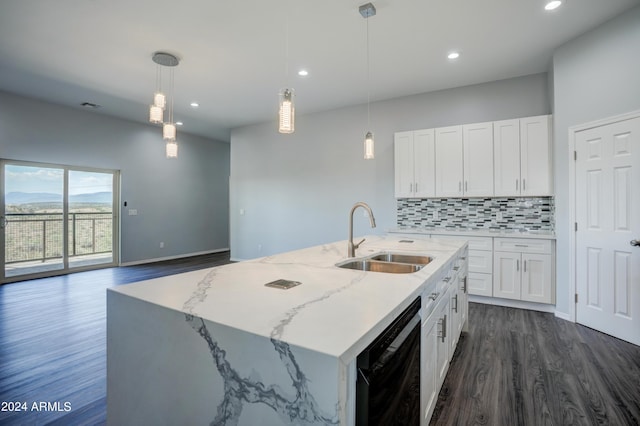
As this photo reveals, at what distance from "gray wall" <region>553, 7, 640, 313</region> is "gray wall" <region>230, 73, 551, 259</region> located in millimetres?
→ 678

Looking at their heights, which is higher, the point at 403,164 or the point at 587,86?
the point at 587,86

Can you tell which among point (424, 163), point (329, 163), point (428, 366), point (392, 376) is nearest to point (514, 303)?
point (424, 163)

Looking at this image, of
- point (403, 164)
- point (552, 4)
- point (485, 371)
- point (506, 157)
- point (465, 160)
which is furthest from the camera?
point (403, 164)

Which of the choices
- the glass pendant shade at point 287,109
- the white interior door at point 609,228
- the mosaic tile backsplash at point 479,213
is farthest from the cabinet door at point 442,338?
the mosaic tile backsplash at point 479,213

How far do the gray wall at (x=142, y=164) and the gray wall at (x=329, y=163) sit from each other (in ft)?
4.85

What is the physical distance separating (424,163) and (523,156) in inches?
46.9

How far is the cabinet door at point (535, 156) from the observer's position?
3.74 m

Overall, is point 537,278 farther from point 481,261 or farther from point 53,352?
point 53,352

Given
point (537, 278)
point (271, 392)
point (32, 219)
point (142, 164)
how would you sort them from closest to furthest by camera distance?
point (271, 392)
point (537, 278)
point (32, 219)
point (142, 164)

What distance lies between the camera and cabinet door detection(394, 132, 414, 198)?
15.1ft

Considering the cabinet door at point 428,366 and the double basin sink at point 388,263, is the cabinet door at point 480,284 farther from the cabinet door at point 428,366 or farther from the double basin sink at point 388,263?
the cabinet door at point 428,366

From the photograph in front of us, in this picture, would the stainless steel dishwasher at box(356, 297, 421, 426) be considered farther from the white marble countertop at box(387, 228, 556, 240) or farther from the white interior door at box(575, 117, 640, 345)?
the white marble countertop at box(387, 228, 556, 240)

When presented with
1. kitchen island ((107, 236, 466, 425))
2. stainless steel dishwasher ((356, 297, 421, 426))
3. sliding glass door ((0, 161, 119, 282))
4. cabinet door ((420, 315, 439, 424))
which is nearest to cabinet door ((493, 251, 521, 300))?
cabinet door ((420, 315, 439, 424))

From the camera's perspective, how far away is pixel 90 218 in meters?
6.03
